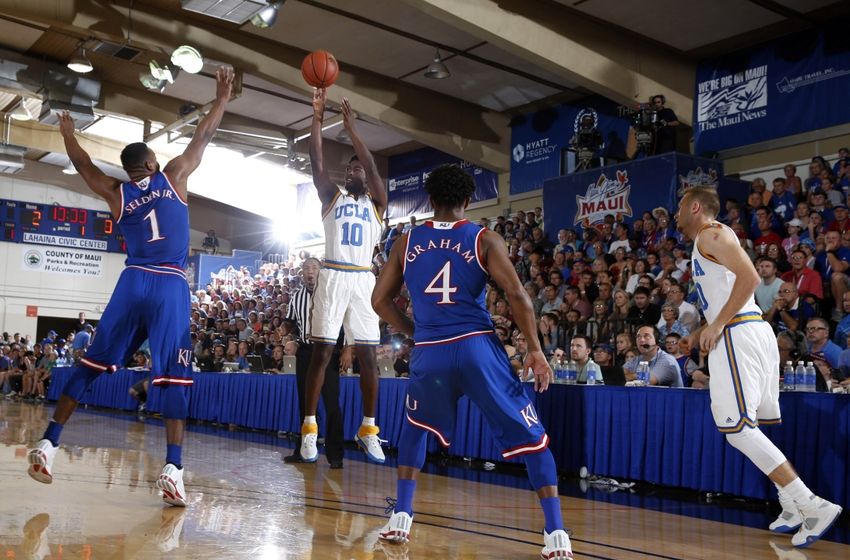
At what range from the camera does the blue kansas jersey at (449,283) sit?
3738mm

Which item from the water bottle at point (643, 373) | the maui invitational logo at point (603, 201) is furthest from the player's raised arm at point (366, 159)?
the maui invitational logo at point (603, 201)

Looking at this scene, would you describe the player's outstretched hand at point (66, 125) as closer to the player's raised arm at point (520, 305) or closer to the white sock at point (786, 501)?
the player's raised arm at point (520, 305)

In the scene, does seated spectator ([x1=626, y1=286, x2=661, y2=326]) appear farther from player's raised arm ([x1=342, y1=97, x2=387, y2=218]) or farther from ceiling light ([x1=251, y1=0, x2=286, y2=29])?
ceiling light ([x1=251, y1=0, x2=286, y2=29])

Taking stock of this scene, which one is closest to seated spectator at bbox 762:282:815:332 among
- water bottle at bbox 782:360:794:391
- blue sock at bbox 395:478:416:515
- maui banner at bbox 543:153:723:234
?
water bottle at bbox 782:360:794:391

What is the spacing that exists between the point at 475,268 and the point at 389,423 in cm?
496

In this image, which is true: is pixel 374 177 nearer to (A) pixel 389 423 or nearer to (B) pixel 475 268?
(B) pixel 475 268

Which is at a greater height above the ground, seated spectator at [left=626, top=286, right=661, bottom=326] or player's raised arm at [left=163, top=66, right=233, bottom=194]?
player's raised arm at [left=163, top=66, right=233, bottom=194]

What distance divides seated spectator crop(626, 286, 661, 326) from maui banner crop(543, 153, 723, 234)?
3142mm

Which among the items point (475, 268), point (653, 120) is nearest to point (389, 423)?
point (475, 268)

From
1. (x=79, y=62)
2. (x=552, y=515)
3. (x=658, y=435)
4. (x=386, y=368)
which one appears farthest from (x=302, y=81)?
(x=552, y=515)

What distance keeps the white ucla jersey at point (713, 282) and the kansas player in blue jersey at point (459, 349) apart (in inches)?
59.9

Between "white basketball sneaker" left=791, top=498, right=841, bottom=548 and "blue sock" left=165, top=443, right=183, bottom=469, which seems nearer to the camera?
"white basketball sneaker" left=791, top=498, right=841, bottom=548

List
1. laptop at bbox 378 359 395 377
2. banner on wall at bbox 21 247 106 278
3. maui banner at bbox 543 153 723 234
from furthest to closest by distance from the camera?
banner on wall at bbox 21 247 106 278 < maui banner at bbox 543 153 723 234 < laptop at bbox 378 359 395 377

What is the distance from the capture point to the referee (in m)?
6.72
